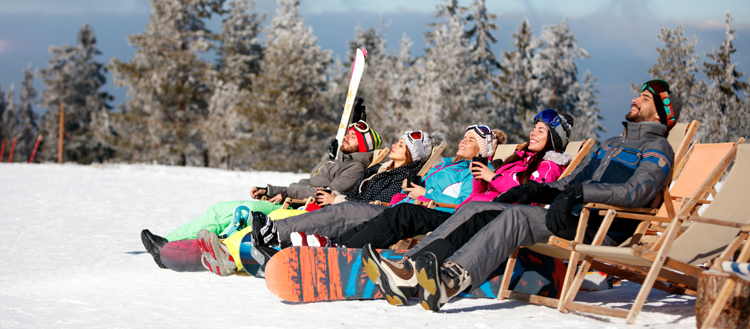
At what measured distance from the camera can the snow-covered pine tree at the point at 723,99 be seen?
38.6 feet

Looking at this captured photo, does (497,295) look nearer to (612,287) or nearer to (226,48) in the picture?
(612,287)

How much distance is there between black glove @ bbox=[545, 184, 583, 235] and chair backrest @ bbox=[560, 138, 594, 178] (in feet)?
3.03

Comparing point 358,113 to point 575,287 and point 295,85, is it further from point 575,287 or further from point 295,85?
point 295,85

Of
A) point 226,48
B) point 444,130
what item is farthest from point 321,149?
point 226,48

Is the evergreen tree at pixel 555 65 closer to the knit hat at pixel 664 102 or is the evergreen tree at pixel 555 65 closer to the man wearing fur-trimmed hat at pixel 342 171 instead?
the man wearing fur-trimmed hat at pixel 342 171

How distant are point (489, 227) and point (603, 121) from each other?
120 feet

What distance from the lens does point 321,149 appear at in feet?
84.2

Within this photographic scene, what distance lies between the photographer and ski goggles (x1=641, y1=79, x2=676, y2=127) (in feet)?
10.1

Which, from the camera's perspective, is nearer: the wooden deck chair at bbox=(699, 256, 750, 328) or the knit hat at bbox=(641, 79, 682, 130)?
the wooden deck chair at bbox=(699, 256, 750, 328)

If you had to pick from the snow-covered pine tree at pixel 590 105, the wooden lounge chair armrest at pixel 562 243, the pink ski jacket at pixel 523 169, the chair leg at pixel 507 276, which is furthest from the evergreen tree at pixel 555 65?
the wooden lounge chair armrest at pixel 562 243

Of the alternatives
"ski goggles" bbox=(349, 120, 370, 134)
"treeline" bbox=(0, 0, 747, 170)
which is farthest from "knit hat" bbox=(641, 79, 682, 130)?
"treeline" bbox=(0, 0, 747, 170)

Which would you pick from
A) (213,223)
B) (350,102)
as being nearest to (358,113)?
(350,102)

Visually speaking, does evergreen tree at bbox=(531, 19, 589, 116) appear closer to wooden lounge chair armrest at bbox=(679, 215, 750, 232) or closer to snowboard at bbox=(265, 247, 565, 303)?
snowboard at bbox=(265, 247, 565, 303)

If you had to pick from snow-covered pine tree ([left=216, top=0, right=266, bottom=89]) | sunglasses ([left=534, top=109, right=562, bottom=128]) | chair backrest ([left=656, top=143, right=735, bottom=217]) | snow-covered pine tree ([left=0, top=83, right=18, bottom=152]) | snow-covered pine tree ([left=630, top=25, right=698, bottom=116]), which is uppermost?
snow-covered pine tree ([left=216, top=0, right=266, bottom=89])
